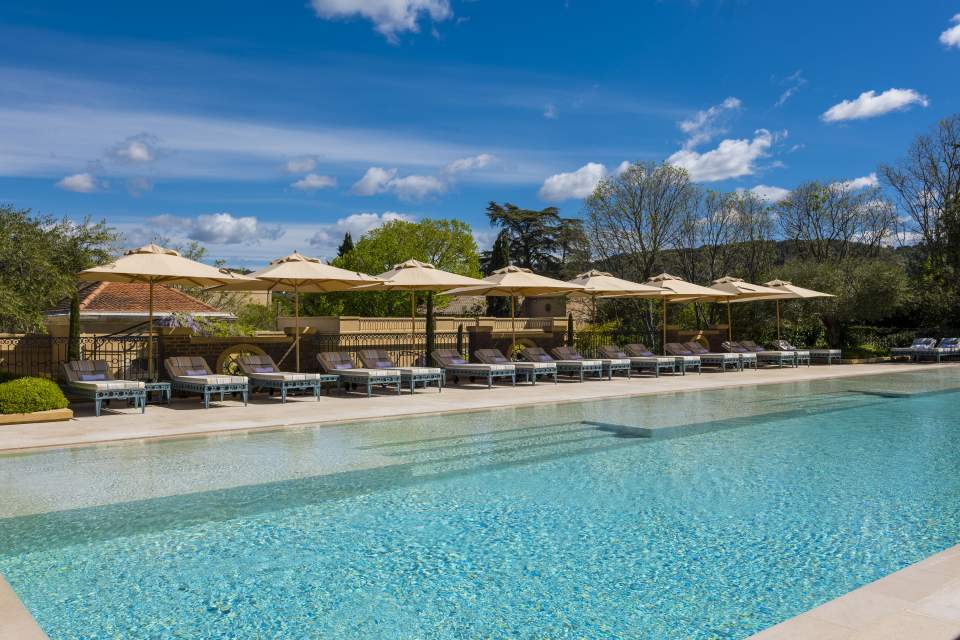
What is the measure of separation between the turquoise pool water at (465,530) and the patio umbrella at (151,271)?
3.96m

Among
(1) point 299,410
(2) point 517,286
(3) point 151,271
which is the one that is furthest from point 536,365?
(3) point 151,271

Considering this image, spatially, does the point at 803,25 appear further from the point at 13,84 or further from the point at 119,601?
the point at 119,601

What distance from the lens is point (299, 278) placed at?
46.0 ft

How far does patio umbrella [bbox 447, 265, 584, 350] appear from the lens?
55.4 feet

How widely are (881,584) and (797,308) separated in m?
26.7

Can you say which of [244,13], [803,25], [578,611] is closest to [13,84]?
[244,13]

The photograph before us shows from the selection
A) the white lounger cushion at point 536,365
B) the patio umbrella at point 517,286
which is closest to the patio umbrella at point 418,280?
the patio umbrella at point 517,286

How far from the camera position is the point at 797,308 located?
28547mm

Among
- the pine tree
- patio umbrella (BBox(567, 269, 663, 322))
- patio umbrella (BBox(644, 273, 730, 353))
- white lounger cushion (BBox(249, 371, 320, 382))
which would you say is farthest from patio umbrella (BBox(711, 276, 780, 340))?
the pine tree

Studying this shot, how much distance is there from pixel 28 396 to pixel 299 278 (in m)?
5.12

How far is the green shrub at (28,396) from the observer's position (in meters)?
10.3

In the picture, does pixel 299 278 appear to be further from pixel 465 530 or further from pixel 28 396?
pixel 465 530

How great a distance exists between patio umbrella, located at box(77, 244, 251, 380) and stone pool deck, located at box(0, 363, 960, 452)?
5.79ft

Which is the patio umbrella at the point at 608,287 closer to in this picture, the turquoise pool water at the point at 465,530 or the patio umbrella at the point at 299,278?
the patio umbrella at the point at 299,278
